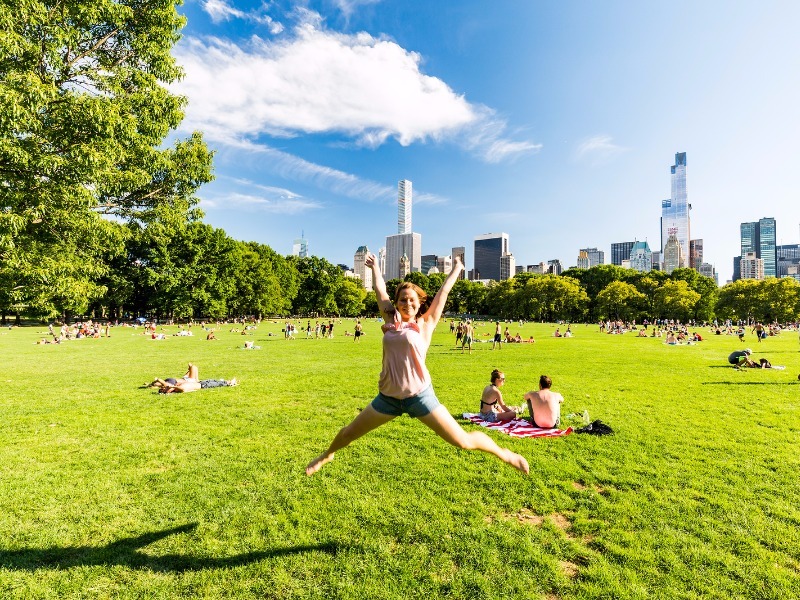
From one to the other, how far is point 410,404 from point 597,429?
720cm

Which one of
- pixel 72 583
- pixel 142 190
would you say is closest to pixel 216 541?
pixel 72 583

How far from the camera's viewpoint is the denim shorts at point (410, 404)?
440cm

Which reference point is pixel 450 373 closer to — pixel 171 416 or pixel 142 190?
pixel 171 416

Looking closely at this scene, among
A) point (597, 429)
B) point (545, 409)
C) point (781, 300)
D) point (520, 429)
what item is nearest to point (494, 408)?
point (520, 429)

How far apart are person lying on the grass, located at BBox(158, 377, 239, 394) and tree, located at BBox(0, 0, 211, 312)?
391 centimetres

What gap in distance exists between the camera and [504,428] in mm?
9945

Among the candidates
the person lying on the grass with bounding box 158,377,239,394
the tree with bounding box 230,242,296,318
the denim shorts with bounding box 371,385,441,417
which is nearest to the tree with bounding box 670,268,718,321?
the tree with bounding box 230,242,296,318

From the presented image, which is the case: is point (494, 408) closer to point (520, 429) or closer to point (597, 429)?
point (520, 429)

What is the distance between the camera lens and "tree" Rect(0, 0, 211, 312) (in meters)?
9.47

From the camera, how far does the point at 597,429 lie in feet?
31.6

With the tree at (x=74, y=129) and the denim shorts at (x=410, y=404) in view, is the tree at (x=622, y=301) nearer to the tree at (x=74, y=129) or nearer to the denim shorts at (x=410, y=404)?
the tree at (x=74, y=129)

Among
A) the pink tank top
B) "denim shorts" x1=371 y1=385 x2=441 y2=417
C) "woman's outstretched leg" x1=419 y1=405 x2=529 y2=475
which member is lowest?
"woman's outstretched leg" x1=419 y1=405 x2=529 y2=475

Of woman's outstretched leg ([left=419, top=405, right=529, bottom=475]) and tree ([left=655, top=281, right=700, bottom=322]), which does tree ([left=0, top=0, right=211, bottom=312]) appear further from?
tree ([left=655, top=281, right=700, bottom=322])

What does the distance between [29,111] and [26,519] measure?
8.71 meters
